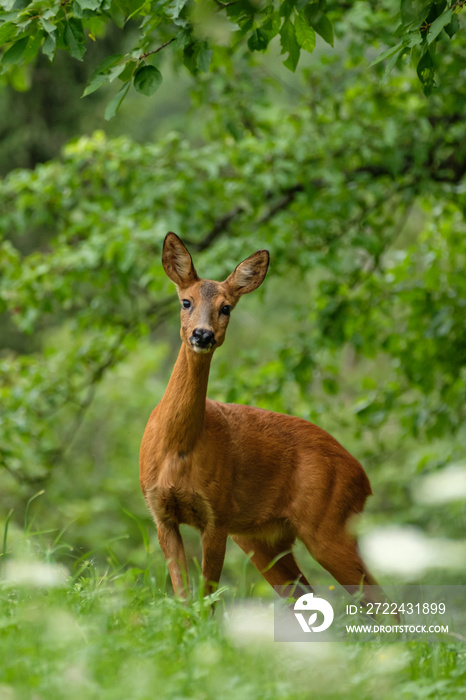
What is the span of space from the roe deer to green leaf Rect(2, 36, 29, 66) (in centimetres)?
107

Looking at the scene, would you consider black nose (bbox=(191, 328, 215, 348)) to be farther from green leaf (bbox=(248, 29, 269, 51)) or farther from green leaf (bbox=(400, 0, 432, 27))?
green leaf (bbox=(400, 0, 432, 27))

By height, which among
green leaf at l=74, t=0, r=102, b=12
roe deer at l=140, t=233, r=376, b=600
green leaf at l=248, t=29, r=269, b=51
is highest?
green leaf at l=74, t=0, r=102, b=12

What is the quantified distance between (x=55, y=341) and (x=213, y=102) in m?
8.39

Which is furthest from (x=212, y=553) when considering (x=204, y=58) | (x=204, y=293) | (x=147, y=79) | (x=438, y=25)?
(x=438, y=25)

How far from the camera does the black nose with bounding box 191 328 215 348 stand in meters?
4.10

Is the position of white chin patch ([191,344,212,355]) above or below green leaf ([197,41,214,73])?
below

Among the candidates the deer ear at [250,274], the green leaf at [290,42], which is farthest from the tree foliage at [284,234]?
the green leaf at [290,42]

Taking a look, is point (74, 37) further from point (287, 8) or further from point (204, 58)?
point (287, 8)

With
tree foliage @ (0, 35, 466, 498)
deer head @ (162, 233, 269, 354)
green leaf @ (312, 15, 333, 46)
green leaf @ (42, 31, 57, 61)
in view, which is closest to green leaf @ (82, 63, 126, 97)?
green leaf @ (42, 31, 57, 61)

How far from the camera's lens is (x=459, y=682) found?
3.17 m

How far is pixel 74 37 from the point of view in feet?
13.4

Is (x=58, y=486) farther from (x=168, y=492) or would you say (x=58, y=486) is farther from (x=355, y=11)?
(x=168, y=492)

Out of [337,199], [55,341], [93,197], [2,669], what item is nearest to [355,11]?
[337,199]

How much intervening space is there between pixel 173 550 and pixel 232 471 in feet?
1.56
